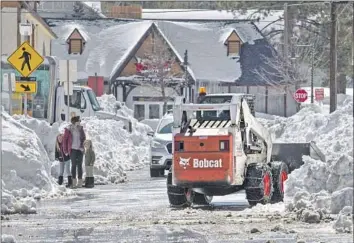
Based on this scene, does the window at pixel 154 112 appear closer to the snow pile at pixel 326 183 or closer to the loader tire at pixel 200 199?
the loader tire at pixel 200 199

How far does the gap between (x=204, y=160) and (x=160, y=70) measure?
117 ft

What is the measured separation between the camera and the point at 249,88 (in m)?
36.0

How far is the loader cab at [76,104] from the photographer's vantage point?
104ft

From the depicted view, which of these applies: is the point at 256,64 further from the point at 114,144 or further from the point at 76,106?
the point at 114,144

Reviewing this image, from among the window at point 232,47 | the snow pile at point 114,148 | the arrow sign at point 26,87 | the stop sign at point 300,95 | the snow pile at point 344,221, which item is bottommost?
the snow pile at point 114,148

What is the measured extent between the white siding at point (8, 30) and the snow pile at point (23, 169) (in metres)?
7.11

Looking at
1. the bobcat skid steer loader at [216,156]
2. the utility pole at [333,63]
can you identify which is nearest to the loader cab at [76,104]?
the utility pole at [333,63]

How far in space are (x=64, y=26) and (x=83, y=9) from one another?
5269mm

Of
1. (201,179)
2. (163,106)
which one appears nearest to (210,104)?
(201,179)

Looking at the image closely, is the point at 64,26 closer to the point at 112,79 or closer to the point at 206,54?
the point at 206,54

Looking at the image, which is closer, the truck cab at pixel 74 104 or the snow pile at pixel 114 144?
the snow pile at pixel 114 144

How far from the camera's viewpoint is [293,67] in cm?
3453

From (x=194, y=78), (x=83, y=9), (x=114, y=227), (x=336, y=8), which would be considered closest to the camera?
(x=114, y=227)

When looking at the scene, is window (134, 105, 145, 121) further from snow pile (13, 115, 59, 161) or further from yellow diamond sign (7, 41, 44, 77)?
yellow diamond sign (7, 41, 44, 77)
